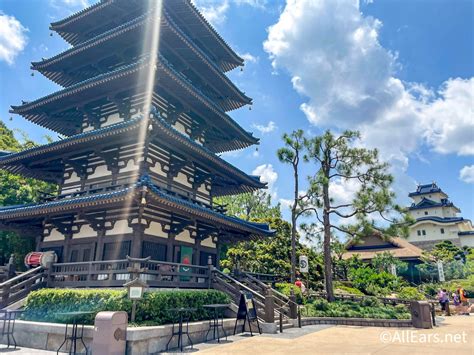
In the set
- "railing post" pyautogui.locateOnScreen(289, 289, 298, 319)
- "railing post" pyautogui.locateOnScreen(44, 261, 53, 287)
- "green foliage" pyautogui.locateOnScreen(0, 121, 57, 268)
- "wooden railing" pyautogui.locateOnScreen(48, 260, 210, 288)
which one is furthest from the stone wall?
"green foliage" pyautogui.locateOnScreen(0, 121, 57, 268)

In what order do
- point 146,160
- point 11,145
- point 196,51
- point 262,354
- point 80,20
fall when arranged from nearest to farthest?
point 262,354, point 146,160, point 196,51, point 80,20, point 11,145

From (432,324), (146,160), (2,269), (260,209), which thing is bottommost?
(432,324)

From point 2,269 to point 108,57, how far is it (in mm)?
11424

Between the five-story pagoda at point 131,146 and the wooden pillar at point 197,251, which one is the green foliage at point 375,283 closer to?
the five-story pagoda at point 131,146

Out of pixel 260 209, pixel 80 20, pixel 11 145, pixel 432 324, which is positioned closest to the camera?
pixel 432 324

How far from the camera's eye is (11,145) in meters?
31.6

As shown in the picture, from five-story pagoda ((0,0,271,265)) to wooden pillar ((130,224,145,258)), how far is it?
39 millimetres

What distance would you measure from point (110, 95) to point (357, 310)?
57.1ft

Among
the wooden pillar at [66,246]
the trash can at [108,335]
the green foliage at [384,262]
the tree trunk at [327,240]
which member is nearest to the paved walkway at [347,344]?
the trash can at [108,335]

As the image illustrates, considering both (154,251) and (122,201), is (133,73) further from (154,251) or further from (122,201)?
(154,251)

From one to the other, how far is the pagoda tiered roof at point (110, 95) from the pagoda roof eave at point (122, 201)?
5190 mm

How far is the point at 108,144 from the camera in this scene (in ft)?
46.9

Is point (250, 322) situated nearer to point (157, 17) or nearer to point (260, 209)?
point (157, 17)

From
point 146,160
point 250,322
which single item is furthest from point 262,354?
point 146,160
